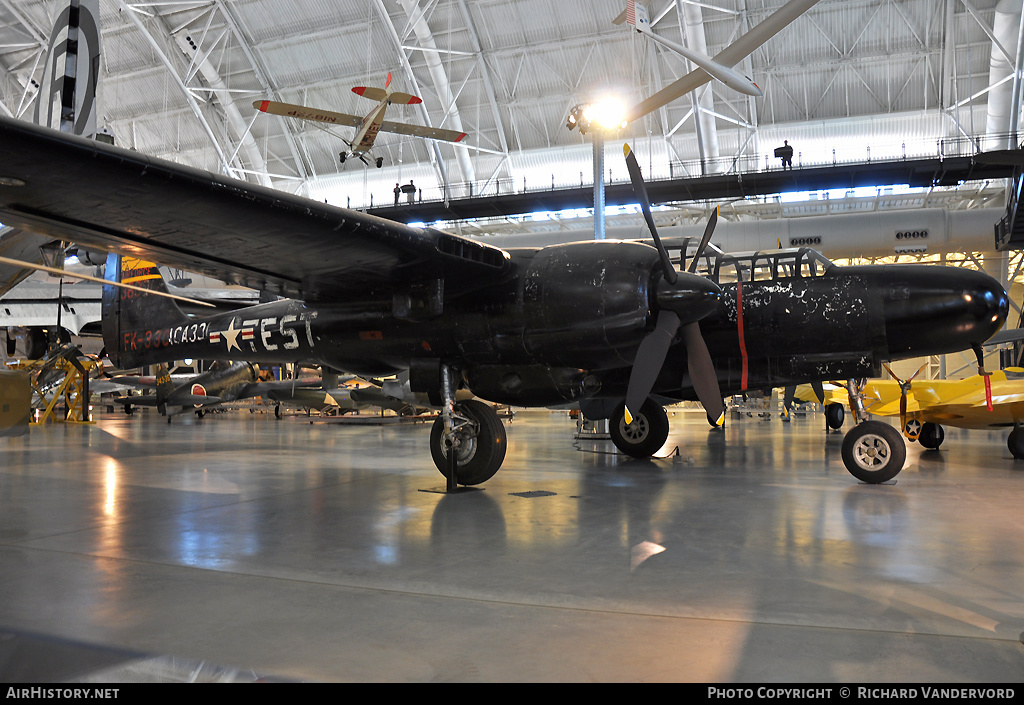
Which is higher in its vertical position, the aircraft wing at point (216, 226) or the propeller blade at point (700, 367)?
the aircraft wing at point (216, 226)

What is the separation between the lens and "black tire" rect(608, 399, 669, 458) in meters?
11.5

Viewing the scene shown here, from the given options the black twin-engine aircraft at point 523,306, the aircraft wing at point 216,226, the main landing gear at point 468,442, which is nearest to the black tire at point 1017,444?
the black twin-engine aircraft at point 523,306

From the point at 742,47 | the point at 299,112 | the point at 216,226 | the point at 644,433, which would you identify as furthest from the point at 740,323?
the point at 299,112

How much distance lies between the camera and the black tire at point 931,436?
1338 centimetres

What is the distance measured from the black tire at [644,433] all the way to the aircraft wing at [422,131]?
645 inches

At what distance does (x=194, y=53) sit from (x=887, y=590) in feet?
124

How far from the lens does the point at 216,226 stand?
20.1ft

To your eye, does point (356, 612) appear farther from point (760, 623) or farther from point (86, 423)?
point (86, 423)

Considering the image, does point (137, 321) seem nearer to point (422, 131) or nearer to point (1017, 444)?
point (1017, 444)

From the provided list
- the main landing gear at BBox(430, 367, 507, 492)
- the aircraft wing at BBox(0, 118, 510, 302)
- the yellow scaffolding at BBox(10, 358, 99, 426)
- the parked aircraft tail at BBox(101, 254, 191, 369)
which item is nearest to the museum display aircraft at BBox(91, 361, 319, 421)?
the yellow scaffolding at BBox(10, 358, 99, 426)

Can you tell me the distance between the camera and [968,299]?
24.9 ft

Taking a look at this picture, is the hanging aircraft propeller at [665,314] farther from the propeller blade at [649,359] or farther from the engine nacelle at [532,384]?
the engine nacelle at [532,384]

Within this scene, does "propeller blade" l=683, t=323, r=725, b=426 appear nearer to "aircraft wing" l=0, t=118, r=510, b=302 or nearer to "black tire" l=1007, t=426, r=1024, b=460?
"aircraft wing" l=0, t=118, r=510, b=302

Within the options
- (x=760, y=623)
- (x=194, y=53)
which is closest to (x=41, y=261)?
(x=760, y=623)
